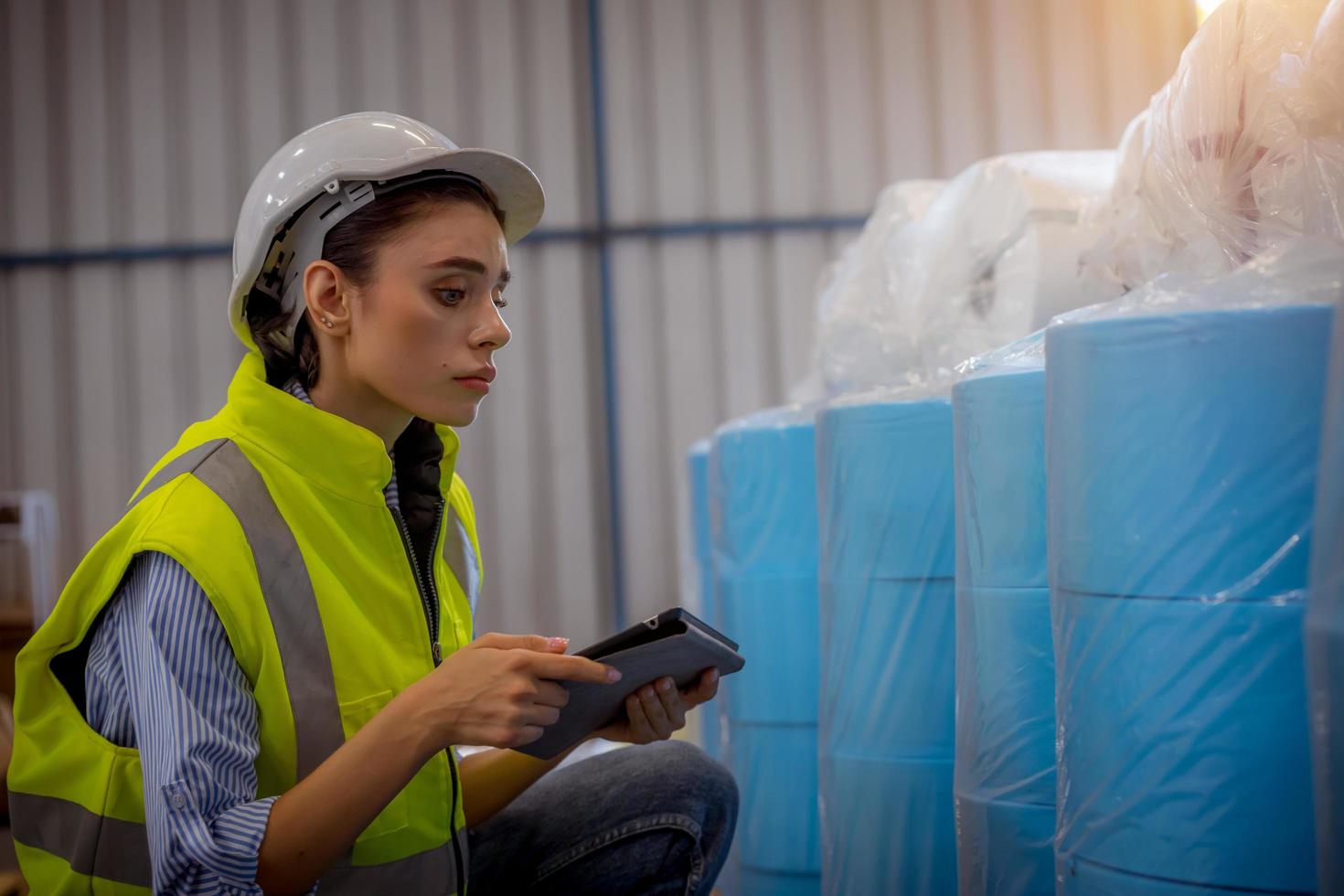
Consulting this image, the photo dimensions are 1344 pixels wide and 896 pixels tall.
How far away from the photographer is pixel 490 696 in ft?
3.69

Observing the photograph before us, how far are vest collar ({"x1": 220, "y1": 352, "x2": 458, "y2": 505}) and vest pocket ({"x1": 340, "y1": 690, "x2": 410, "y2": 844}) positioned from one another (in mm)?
218

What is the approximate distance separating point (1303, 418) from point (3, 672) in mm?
4606

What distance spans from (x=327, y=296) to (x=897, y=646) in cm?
89

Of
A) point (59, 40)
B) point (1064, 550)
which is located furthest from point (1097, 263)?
point (59, 40)

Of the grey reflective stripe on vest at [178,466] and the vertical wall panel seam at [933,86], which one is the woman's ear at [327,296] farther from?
the vertical wall panel seam at [933,86]

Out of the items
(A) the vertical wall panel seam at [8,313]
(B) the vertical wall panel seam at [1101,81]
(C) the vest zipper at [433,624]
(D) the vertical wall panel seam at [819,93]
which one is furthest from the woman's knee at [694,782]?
(A) the vertical wall panel seam at [8,313]

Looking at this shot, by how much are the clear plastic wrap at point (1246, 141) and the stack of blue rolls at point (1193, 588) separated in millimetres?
193

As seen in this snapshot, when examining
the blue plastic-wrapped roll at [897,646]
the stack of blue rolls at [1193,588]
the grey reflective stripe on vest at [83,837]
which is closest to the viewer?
the stack of blue rolls at [1193,588]

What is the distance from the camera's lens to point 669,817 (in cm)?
153

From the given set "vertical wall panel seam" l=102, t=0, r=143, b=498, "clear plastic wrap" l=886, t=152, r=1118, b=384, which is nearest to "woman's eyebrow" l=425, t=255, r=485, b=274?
"clear plastic wrap" l=886, t=152, r=1118, b=384

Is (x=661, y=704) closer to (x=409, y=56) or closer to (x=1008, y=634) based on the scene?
(x=1008, y=634)

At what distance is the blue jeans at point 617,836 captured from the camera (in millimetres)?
1526

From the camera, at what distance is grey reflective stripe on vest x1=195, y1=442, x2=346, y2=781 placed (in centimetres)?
121

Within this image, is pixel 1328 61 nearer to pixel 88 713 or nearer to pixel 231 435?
pixel 231 435
